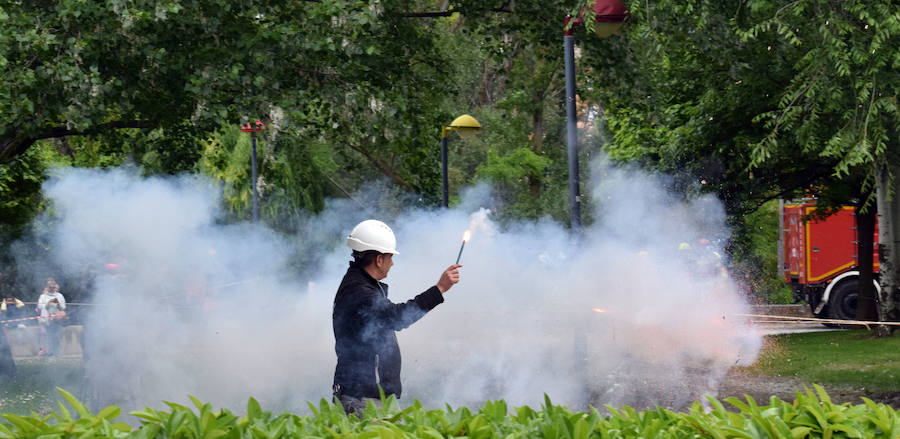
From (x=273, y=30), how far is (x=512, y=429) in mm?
5818

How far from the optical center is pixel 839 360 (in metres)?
13.9

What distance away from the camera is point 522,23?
11.4 m

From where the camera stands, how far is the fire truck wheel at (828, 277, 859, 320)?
66.0ft

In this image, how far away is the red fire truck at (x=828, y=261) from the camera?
66.2 feet

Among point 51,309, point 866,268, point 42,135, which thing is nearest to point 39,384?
point 51,309

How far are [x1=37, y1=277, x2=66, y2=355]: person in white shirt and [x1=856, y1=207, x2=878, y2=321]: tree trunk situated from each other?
42.7 ft

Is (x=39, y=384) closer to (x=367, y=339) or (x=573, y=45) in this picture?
(x=573, y=45)

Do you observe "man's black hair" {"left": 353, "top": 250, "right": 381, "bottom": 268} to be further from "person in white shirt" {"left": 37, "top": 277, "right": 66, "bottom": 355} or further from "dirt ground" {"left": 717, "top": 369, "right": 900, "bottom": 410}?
"person in white shirt" {"left": 37, "top": 277, "right": 66, "bottom": 355}

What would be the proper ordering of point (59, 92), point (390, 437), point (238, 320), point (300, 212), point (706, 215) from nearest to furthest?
point (390, 437), point (59, 92), point (238, 320), point (706, 215), point (300, 212)

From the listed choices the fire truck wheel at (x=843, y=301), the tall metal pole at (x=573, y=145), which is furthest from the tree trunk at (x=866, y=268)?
the tall metal pole at (x=573, y=145)

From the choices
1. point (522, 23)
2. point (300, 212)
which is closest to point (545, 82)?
→ point (300, 212)

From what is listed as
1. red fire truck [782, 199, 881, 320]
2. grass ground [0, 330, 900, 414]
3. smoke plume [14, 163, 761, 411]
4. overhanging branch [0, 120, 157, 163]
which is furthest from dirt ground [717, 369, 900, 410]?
red fire truck [782, 199, 881, 320]

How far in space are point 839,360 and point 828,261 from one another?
7141 millimetres

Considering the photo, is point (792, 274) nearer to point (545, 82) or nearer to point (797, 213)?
point (797, 213)
